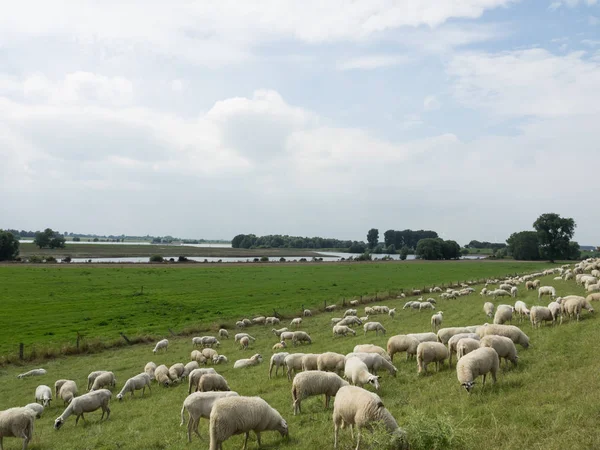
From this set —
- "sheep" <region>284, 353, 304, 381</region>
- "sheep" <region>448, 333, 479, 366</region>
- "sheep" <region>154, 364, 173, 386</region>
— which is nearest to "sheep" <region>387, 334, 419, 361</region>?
"sheep" <region>448, 333, 479, 366</region>

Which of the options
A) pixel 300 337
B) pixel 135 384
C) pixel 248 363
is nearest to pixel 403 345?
pixel 248 363

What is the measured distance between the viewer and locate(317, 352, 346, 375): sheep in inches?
584

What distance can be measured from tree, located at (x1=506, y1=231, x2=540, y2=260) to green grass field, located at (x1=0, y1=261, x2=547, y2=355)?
2650 inches

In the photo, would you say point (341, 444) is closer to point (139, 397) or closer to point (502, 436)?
point (502, 436)

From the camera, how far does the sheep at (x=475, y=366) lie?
11438mm

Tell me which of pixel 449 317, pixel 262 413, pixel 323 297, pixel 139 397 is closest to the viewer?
pixel 262 413

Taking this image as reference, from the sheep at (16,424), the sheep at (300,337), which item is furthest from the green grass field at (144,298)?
the sheep at (16,424)

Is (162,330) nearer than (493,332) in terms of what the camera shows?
No

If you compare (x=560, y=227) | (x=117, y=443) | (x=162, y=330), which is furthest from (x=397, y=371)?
(x=560, y=227)

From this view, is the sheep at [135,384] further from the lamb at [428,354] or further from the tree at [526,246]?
the tree at [526,246]

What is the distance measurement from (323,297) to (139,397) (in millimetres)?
34138

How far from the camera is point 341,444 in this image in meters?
9.50

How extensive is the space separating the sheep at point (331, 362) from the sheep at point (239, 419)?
466cm

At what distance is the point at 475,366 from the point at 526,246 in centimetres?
13377
